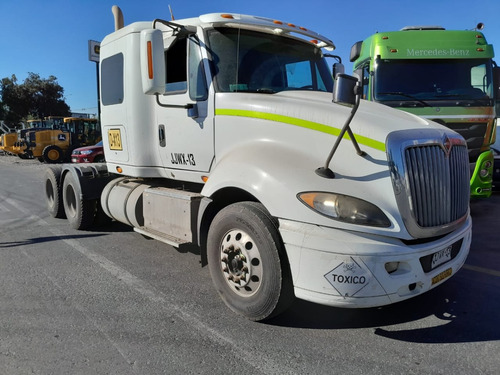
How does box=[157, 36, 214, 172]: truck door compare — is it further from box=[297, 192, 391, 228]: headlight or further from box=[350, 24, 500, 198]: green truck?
box=[350, 24, 500, 198]: green truck

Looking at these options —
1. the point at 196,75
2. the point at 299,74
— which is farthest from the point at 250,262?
the point at 299,74

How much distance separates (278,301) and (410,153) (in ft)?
4.96

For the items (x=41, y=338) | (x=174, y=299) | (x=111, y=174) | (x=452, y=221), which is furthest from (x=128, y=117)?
(x=452, y=221)

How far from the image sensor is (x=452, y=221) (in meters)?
3.37

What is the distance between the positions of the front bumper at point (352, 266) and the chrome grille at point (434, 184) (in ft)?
0.86

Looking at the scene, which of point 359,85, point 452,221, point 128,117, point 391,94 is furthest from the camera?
point 391,94

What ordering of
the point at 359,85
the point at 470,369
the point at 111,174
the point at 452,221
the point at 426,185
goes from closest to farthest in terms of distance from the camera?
the point at 470,369 → the point at 359,85 → the point at 426,185 → the point at 452,221 → the point at 111,174

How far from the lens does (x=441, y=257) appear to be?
3.17 metres

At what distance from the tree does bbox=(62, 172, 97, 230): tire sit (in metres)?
53.2

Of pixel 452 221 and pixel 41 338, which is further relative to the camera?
pixel 452 221

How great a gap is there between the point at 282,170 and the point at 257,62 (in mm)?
1551

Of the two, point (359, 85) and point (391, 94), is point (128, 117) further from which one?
point (391, 94)

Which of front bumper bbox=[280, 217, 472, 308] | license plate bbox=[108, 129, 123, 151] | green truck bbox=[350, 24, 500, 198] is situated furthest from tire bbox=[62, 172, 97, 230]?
green truck bbox=[350, 24, 500, 198]

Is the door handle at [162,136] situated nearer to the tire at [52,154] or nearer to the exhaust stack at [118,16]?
the exhaust stack at [118,16]
